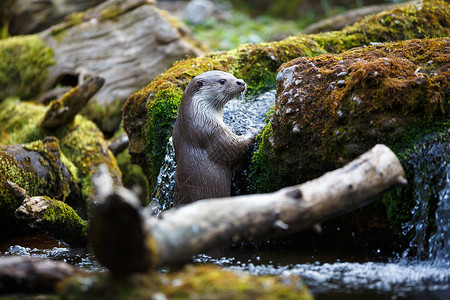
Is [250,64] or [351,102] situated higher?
[250,64]

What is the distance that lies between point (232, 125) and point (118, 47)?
6333 mm

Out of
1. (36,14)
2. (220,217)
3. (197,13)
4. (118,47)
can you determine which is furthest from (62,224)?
(197,13)

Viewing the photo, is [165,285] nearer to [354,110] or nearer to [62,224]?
[354,110]

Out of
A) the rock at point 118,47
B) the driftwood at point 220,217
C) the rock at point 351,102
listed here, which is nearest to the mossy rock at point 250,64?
the rock at point 351,102

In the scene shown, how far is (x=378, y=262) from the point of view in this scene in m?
4.36

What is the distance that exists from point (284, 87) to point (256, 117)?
105 centimetres

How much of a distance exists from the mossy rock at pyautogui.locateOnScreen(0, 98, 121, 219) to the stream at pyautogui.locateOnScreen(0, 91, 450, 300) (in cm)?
296

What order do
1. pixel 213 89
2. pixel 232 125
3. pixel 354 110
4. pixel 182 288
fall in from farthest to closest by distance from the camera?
pixel 232 125 → pixel 213 89 → pixel 354 110 → pixel 182 288

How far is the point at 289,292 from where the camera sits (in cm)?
282

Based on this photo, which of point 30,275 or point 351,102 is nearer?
point 30,275

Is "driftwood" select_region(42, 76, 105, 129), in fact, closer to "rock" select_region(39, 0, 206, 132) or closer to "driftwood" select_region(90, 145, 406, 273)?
"rock" select_region(39, 0, 206, 132)

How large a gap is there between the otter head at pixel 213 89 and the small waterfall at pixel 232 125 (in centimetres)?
52

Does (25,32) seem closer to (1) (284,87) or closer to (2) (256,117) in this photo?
(2) (256,117)

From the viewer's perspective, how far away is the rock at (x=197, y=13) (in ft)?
57.0
